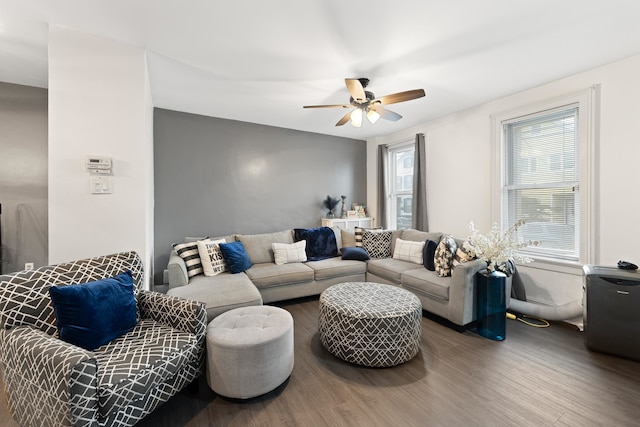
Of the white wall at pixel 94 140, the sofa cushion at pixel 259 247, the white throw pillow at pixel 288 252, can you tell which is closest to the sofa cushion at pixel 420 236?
the white throw pillow at pixel 288 252

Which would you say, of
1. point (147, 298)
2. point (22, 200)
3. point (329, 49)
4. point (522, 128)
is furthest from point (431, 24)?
point (22, 200)

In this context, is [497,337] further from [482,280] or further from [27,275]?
[27,275]

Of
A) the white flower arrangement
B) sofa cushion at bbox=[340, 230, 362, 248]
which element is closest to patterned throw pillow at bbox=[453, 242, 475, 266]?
the white flower arrangement

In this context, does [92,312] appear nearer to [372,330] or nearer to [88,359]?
[88,359]

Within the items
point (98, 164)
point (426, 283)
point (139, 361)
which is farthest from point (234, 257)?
point (426, 283)

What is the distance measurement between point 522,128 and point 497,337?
251 centimetres

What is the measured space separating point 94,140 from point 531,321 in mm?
4591

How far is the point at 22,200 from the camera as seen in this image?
288cm

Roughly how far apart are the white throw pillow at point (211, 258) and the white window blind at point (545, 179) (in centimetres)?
367

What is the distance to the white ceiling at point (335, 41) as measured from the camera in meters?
1.79

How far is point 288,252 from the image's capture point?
376 centimetres

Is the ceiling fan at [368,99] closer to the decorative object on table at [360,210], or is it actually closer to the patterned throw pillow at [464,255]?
the patterned throw pillow at [464,255]

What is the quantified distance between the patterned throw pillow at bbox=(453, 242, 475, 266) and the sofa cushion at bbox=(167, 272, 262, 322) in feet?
6.87

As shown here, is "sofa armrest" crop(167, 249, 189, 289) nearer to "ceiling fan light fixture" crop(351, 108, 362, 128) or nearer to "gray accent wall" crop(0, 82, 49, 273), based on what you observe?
"gray accent wall" crop(0, 82, 49, 273)
